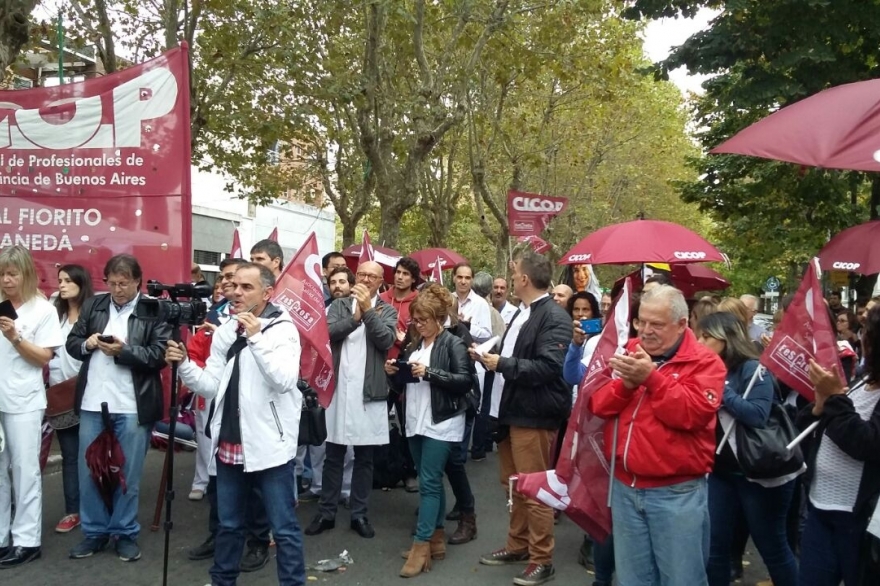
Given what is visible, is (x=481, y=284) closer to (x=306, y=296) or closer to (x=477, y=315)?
(x=477, y=315)

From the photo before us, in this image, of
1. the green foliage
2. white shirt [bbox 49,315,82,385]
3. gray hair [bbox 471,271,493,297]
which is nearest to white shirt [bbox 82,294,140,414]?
white shirt [bbox 49,315,82,385]

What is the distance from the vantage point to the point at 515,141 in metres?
23.1

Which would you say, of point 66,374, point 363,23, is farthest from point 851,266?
point 363,23

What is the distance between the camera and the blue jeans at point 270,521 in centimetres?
442

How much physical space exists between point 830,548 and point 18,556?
4839 millimetres

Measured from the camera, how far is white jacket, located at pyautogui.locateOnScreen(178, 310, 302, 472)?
4301 mm

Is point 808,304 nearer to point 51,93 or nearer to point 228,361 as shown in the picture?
point 228,361

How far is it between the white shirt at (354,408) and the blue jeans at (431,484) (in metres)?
0.71

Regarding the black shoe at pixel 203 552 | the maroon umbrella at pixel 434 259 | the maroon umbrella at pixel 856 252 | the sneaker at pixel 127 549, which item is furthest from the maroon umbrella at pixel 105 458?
the maroon umbrella at pixel 434 259

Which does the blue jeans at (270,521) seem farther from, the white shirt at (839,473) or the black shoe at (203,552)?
the white shirt at (839,473)

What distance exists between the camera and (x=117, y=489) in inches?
214

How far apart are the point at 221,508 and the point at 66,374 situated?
2270 mm

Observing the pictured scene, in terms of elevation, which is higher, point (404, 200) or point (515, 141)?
point (515, 141)

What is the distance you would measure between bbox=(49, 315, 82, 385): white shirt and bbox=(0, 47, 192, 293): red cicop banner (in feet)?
1.66
